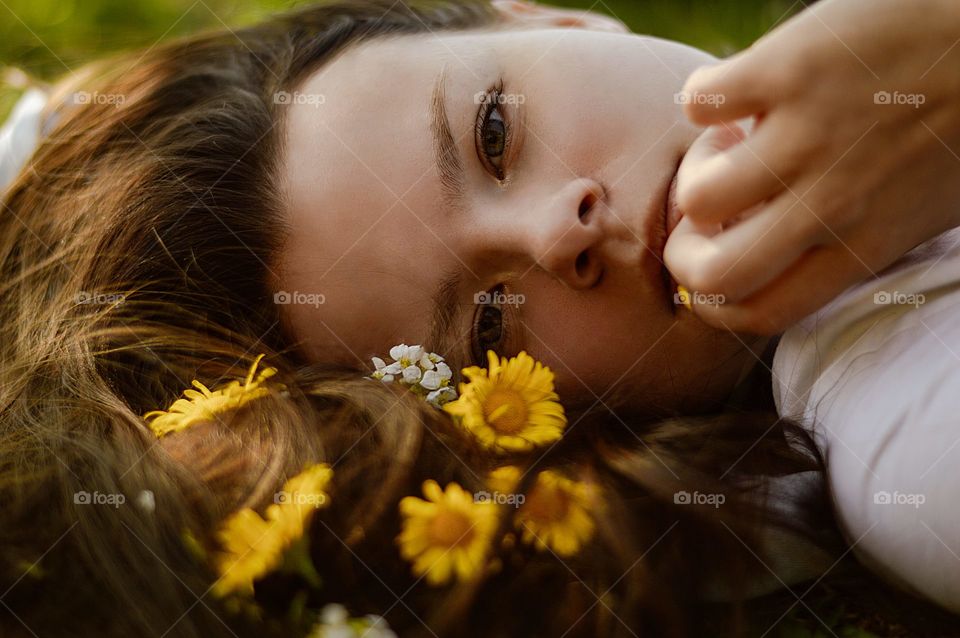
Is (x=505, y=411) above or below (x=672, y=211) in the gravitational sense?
below

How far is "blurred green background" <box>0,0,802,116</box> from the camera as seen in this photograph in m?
2.41

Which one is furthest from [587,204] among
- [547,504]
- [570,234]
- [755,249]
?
[547,504]

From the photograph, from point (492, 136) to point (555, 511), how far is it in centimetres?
60

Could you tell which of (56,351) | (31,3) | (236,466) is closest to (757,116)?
(236,466)

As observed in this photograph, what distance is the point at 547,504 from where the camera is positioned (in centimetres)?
110

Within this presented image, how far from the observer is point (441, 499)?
1.08m

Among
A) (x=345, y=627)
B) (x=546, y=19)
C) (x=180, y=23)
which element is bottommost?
(x=345, y=627)

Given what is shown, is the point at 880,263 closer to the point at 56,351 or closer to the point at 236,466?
the point at 236,466

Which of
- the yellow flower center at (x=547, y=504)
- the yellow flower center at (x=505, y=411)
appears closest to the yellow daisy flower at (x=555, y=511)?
the yellow flower center at (x=547, y=504)

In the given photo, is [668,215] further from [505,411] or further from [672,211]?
[505,411]

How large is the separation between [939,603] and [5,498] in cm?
123

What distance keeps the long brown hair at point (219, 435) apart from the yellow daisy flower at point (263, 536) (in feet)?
0.08

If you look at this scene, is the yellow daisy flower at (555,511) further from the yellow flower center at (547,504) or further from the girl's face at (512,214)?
the girl's face at (512,214)

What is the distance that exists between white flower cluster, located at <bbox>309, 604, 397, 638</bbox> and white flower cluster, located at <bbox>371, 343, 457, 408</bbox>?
1.30 ft
